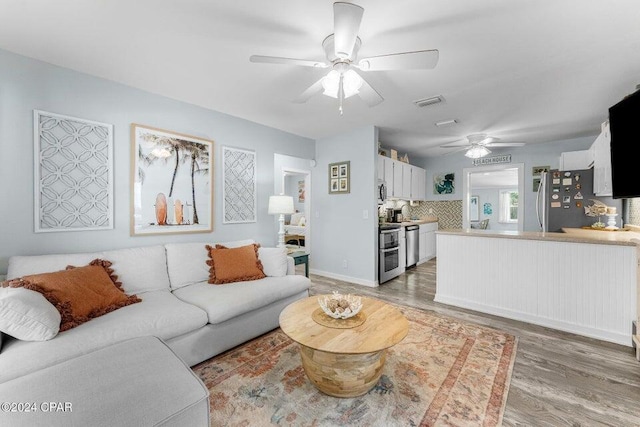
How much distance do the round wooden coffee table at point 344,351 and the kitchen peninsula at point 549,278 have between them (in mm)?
1847

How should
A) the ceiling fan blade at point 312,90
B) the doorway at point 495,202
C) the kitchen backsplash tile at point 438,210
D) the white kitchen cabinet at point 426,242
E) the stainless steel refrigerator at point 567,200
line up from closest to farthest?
the ceiling fan blade at point 312,90 < the stainless steel refrigerator at point 567,200 < the white kitchen cabinet at point 426,242 < the kitchen backsplash tile at point 438,210 < the doorway at point 495,202

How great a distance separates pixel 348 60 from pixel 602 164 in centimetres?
345

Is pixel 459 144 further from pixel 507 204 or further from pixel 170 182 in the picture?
pixel 507 204

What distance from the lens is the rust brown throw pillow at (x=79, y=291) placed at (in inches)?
65.3

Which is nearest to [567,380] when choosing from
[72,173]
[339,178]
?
[339,178]

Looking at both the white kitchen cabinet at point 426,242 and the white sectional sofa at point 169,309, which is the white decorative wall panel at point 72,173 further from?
the white kitchen cabinet at point 426,242

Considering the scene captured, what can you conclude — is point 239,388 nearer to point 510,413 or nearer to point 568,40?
point 510,413

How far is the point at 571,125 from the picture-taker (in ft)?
12.7

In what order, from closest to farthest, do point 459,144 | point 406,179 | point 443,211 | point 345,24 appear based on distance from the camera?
1. point 345,24
2. point 459,144
3. point 406,179
4. point 443,211

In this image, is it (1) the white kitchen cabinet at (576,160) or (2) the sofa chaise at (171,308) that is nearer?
(2) the sofa chaise at (171,308)

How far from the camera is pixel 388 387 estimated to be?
68.6 inches

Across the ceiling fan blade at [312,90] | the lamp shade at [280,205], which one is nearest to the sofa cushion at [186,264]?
the lamp shade at [280,205]

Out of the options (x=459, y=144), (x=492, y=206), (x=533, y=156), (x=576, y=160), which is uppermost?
(x=459, y=144)

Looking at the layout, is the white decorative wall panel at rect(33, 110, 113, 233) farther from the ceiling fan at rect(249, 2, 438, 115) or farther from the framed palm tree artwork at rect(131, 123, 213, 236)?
the ceiling fan at rect(249, 2, 438, 115)
